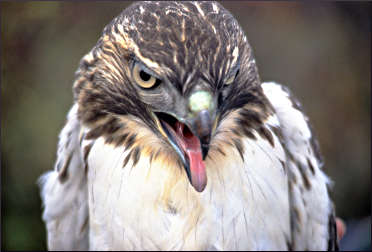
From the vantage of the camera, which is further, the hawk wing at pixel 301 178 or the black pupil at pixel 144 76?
the hawk wing at pixel 301 178

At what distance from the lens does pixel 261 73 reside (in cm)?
366

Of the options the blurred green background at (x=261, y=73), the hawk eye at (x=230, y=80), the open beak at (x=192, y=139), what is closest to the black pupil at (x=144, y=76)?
the open beak at (x=192, y=139)

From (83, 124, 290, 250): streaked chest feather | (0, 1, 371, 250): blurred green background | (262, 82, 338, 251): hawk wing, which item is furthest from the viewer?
(0, 1, 371, 250): blurred green background

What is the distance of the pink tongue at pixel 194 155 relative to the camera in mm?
1309

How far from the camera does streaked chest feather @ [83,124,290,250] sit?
171 cm

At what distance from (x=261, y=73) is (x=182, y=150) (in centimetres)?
244

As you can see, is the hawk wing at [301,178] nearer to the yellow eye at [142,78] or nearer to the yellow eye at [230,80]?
the yellow eye at [230,80]

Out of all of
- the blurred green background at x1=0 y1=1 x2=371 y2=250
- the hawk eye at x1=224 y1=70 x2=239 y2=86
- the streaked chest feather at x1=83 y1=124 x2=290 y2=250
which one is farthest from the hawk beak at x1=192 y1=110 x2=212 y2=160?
the blurred green background at x1=0 y1=1 x2=371 y2=250

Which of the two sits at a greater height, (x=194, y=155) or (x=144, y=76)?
(x=144, y=76)

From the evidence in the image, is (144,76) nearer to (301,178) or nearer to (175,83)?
(175,83)

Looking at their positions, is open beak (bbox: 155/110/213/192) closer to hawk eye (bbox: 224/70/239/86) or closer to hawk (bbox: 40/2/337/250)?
hawk (bbox: 40/2/337/250)

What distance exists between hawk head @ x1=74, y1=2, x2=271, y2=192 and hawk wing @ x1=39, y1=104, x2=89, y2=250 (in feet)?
1.01

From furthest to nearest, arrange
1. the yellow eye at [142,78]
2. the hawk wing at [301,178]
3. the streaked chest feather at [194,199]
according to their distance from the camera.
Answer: the hawk wing at [301,178]
the streaked chest feather at [194,199]
the yellow eye at [142,78]

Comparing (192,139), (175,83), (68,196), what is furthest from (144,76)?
(68,196)
